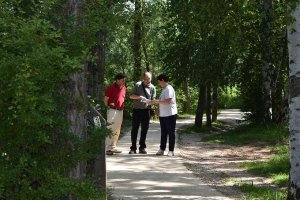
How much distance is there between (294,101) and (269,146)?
32.4 feet

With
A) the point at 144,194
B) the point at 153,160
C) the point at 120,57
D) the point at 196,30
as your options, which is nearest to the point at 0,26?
the point at 144,194

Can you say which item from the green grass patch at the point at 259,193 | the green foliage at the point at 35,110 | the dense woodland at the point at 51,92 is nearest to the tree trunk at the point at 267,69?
the green grass patch at the point at 259,193

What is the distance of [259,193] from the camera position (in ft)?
29.0

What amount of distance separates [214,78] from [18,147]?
18.5 m

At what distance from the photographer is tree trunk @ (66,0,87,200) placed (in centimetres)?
476

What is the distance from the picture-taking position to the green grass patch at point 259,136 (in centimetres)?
1796

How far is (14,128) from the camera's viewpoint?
13.3 feet

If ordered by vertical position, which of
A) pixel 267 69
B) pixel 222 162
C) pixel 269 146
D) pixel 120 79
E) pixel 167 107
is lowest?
pixel 222 162

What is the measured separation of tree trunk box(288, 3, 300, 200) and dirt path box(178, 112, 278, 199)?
1.23 m

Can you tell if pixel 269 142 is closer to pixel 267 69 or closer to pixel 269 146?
pixel 269 146

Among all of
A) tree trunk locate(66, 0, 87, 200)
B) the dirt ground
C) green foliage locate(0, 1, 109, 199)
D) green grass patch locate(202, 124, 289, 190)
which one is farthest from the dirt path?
green foliage locate(0, 1, 109, 199)

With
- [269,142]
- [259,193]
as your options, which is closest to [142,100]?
[259,193]

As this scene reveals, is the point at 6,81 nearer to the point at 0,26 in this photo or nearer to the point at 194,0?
the point at 0,26

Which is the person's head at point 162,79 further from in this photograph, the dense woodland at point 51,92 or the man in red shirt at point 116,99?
the dense woodland at point 51,92
